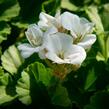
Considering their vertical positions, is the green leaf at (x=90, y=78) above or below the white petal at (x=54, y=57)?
below

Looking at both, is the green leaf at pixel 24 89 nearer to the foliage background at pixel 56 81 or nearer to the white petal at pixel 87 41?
the foliage background at pixel 56 81

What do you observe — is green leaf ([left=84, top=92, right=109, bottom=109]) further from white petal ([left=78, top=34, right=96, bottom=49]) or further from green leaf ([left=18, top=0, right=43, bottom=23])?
green leaf ([left=18, top=0, right=43, bottom=23])

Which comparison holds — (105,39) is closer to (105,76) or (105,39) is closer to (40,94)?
(105,76)

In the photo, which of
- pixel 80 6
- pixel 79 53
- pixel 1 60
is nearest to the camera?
pixel 79 53

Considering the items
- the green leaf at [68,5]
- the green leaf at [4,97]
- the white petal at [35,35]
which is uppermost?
the white petal at [35,35]

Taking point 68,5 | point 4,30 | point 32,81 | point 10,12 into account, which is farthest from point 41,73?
point 68,5

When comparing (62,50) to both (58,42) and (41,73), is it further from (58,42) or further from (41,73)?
(41,73)

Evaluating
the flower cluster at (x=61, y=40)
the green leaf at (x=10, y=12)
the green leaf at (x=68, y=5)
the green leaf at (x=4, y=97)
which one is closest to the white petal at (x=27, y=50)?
the flower cluster at (x=61, y=40)

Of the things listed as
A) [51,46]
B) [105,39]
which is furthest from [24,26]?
[51,46]
